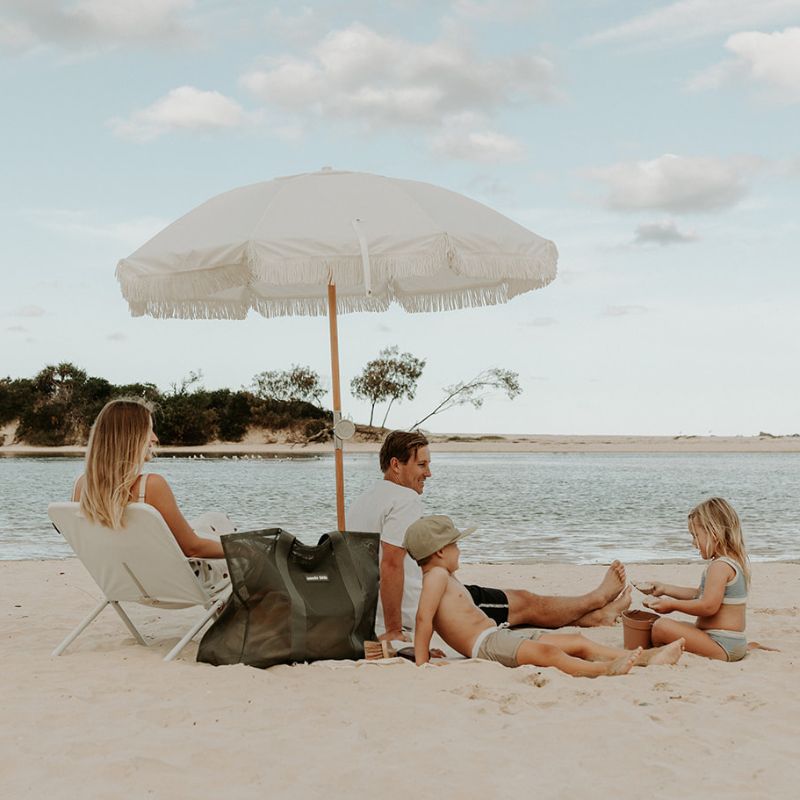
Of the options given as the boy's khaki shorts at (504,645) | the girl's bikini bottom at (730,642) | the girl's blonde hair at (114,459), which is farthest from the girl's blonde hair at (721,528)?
the girl's blonde hair at (114,459)

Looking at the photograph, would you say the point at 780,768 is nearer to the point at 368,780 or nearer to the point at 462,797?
the point at 462,797

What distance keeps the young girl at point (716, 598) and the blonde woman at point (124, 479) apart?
209 cm

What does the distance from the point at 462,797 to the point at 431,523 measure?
1.50m

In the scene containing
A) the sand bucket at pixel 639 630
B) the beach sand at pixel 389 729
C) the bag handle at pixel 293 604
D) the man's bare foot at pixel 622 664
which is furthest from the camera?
the sand bucket at pixel 639 630

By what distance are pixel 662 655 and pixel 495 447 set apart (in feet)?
161

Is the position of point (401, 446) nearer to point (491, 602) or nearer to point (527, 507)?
point (491, 602)

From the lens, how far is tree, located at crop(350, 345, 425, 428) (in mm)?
44594

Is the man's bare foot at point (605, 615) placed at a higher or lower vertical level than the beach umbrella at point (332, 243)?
lower

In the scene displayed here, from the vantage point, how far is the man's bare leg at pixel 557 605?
452 centimetres

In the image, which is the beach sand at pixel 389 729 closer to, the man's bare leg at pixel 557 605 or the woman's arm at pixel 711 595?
the woman's arm at pixel 711 595

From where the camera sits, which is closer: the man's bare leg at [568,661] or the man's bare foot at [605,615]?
the man's bare leg at [568,661]

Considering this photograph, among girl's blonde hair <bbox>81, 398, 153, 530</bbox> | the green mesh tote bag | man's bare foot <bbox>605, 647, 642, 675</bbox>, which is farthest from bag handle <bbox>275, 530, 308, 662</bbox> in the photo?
man's bare foot <bbox>605, 647, 642, 675</bbox>

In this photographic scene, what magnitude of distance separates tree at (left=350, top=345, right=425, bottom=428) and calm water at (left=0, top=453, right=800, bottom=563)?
15.3 metres

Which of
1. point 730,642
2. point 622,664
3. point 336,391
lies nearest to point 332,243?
point 336,391
